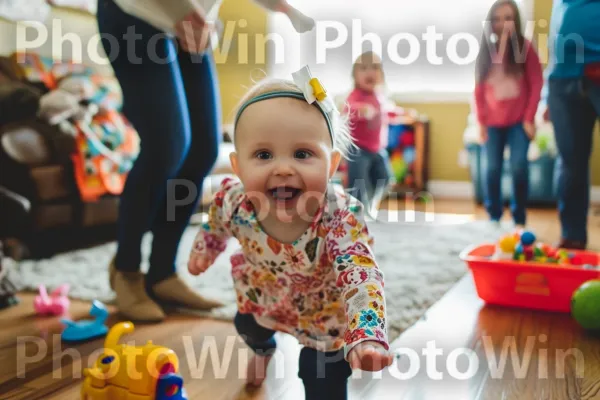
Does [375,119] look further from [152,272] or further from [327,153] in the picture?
[327,153]

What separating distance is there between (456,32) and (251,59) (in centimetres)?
161

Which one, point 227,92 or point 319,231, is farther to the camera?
point 227,92

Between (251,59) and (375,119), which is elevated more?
(251,59)

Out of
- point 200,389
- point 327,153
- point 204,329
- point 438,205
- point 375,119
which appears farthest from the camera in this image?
point 438,205

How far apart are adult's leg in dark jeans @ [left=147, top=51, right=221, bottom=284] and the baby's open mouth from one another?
571 mm

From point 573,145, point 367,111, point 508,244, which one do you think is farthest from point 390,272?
point 367,111

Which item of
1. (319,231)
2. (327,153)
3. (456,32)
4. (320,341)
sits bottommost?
(320,341)

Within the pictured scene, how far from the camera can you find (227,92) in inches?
181

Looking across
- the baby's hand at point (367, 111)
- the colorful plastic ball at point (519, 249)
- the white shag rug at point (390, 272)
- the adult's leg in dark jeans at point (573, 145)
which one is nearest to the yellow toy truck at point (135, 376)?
the white shag rug at point (390, 272)

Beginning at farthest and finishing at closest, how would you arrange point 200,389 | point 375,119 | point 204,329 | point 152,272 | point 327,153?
point 375,119, point 152,272, point 204,329, point 200,389, point 327,153

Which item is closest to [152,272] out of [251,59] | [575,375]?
[575,375]

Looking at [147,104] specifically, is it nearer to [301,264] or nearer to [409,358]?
[301,264]

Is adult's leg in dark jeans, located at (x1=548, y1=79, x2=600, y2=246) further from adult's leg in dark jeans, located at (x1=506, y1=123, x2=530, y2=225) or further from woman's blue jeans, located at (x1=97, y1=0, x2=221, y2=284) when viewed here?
woman's blue jeans, located at (x1=97, y1=0, x2=221, y2=284)

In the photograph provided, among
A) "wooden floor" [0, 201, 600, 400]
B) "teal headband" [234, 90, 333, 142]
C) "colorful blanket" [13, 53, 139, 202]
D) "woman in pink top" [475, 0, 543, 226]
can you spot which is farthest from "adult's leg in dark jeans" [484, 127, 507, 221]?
"teal headband" [234, 90, 333, 142]
